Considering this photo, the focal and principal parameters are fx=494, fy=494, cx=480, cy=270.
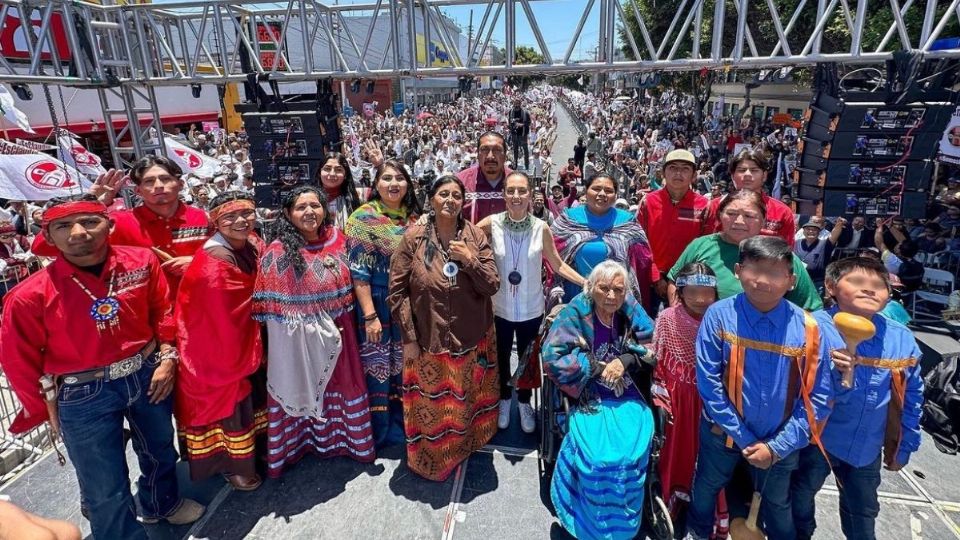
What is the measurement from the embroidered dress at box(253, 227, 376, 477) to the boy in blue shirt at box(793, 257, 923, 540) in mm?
2294

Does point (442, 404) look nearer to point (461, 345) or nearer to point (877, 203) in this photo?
point (461, 345)

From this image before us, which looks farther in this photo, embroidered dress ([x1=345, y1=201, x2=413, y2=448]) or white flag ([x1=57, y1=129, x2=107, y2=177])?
white flag ([x1=57, y1=129, x2=107, y2=177])

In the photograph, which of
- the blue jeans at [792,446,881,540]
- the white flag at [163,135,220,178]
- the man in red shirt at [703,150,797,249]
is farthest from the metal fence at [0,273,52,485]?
the white flag at [163,135,220,178]

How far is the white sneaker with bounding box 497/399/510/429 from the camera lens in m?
3.26

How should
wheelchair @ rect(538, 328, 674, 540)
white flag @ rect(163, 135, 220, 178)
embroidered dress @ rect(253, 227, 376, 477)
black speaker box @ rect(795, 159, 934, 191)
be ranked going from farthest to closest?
1. white flag @ rect(163, 135, 220, 178)
2. black speaker box @ rect(795, 159, 934, 191)
3. embroidered dress @ rect(253, 227, 376, 477)
4. wheelchair @ rect(538, 328, 674, 540)

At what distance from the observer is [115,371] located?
88.0 inches

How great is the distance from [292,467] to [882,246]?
20.3 feet

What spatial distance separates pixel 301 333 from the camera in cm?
262

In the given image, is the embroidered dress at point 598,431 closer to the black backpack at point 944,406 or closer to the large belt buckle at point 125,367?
the large belt buckle at point 125,367

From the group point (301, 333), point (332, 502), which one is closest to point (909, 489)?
point (332, 502)

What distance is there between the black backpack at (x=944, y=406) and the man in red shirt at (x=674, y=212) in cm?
179

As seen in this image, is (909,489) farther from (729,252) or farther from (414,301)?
(414,301)

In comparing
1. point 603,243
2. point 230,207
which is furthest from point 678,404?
point 230,207

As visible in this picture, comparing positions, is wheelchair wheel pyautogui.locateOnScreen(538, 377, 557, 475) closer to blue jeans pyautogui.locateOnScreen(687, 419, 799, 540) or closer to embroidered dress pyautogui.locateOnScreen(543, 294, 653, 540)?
embroidered dress pyautogui.locateOnScreen(543, 294, 653, 540)
